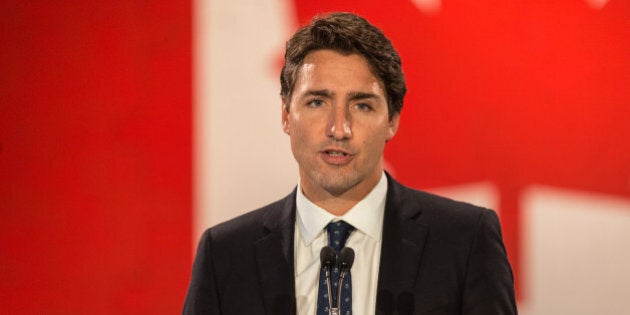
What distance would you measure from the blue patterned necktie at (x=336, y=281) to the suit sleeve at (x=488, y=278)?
28 cm

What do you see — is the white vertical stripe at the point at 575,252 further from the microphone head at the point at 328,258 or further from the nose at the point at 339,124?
the microphone head at the point at 328,258

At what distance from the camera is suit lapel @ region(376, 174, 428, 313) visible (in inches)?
77.7

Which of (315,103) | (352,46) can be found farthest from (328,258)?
(352,46)

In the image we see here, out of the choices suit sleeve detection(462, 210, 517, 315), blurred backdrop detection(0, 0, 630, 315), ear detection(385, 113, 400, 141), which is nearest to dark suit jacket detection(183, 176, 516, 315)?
suit sleeve detection(462, 210, 517, 315)

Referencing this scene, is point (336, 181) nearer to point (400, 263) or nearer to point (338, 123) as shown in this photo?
point (338, 123)

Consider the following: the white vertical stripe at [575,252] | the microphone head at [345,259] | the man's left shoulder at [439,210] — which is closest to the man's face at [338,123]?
the man's left shoulder at [439,210]

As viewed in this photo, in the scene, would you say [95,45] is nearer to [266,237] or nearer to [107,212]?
[107,212]

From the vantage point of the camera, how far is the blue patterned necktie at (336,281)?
6.38 feet

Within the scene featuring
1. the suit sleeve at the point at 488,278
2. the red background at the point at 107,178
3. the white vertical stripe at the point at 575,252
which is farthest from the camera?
the red background at the point at 107,178

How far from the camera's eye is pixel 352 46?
2.08m

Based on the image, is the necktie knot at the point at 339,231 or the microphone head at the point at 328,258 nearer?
the microphone head at the point at 328,258

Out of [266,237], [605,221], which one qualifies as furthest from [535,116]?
[266,237]

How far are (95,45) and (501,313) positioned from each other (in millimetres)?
1793

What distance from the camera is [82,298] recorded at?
9.55 ft
